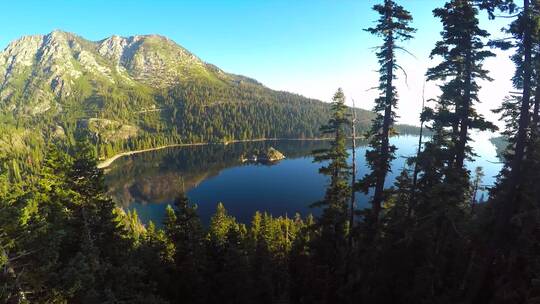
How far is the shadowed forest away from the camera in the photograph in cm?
1295

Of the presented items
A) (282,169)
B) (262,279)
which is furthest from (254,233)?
(282,169)

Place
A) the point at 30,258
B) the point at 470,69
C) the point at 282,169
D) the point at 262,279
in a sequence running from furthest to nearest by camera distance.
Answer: the point at 282,169
the point at 262,279
the point at 470,69
the point at 30,258

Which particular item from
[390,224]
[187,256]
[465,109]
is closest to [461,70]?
[465,109]

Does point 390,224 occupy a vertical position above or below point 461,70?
below

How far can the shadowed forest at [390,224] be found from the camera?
42.5ft

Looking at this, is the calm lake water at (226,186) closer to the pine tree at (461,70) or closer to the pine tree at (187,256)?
the pine tree at (187,256)

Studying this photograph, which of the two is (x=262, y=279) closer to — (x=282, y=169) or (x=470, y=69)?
(x=470, y=69)

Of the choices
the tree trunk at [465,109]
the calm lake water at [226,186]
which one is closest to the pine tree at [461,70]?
the tree trunk at [465,109]

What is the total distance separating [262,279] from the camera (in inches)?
1236

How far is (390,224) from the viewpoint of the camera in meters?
21.5

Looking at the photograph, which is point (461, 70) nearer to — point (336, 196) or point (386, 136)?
point (386, 136)

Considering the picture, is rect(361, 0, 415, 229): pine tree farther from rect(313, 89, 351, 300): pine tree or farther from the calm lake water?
the calm lake water

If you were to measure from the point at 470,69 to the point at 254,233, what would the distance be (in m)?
51.4

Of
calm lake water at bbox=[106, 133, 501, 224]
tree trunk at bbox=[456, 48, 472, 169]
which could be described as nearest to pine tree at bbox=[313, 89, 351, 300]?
tree trunk at bbox=[456, 48, 472, 169]
